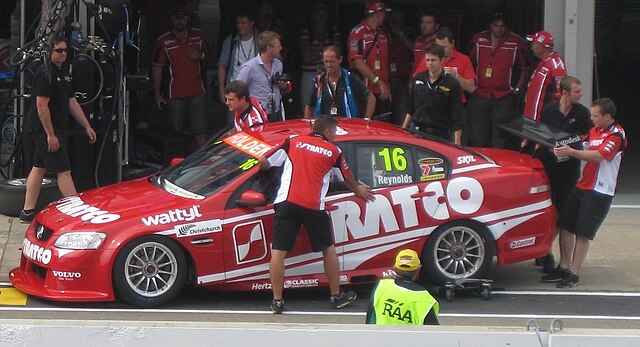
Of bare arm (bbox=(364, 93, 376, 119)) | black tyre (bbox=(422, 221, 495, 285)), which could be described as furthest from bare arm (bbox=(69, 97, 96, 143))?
black tyre (bbox=(422, 221, 495, 285))

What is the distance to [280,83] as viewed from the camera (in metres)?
11.8

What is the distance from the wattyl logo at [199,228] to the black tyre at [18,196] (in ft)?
11.1

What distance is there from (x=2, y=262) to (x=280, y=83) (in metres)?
3.30

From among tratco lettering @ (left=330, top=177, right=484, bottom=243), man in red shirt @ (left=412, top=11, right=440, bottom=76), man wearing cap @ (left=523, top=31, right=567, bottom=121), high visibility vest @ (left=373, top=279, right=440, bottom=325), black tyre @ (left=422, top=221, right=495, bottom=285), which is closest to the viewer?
high visibility vest @ (left=373, top=279, right=440, bottom=325)

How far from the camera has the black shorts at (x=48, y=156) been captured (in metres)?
11.1

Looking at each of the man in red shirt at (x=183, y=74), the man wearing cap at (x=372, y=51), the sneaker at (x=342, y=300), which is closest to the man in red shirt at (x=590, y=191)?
the sneaker at (x=342, y=300)

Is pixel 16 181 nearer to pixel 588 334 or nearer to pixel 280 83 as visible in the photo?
pixel 280 83

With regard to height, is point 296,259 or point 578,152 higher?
point 578,152

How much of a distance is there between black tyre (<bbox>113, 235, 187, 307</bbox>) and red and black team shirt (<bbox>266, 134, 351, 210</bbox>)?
87 cm

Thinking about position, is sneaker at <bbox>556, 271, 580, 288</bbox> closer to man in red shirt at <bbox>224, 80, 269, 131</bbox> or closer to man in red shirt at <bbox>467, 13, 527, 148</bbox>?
man in red shirt at <bbox>224, 80, 269, 131</bbox>

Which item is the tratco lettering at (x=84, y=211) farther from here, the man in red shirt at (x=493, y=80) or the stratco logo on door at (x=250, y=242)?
the man in red shirt at (x=493, y=80)

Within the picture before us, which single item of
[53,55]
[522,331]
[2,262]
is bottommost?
[2,262]

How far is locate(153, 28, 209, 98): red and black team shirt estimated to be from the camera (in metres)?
13.6

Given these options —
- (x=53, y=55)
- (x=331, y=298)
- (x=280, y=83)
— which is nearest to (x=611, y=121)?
(x=331, y=298)
